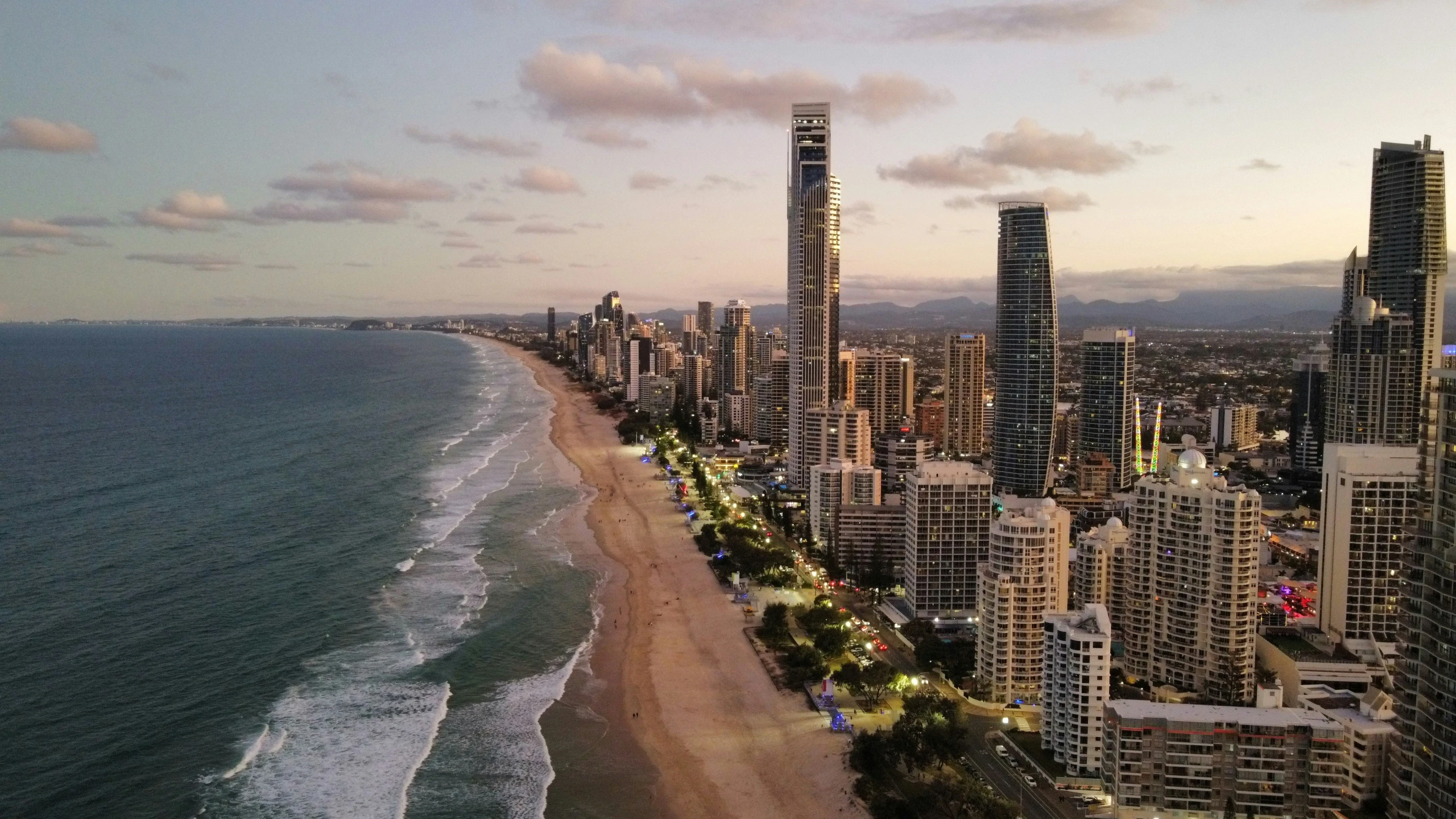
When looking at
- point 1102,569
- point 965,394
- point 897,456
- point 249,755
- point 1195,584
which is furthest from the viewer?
point 965,394

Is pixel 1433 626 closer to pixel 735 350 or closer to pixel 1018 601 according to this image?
pixel 1018 601

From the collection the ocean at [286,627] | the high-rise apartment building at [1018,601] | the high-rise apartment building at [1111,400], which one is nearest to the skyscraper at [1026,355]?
the high-rise apartment building at [1111,400]

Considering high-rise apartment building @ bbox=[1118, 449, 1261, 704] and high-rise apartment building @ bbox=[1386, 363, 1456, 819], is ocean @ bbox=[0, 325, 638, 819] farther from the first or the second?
high-rise apartment building @ bbox=[1118, 449, 1261, 704]

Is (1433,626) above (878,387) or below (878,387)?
below

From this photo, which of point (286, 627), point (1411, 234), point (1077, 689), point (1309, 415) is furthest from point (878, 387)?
point (1077, 689)

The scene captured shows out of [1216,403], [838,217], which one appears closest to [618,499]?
[838,217]

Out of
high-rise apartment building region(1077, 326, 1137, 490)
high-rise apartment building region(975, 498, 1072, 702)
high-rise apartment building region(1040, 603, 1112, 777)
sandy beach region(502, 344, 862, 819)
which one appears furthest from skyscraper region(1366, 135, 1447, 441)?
high-rise apartment building region(1040, 603, 1112, 777)

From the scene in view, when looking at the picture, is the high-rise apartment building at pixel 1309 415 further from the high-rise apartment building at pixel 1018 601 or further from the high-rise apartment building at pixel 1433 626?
the high-rise apartment building at pixel 1433 626
